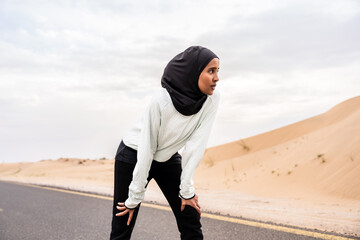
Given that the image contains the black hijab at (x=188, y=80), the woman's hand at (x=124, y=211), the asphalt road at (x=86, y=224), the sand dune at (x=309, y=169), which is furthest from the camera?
the sand dune at (x=309, y=169)

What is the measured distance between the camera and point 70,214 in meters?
6.66

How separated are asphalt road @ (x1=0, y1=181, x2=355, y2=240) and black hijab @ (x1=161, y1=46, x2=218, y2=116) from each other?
2.65m

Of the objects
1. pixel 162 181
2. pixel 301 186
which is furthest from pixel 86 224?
pixel 301 186

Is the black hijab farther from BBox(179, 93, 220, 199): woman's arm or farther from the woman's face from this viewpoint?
BBox(179, 93, 220, 199): woman's arm

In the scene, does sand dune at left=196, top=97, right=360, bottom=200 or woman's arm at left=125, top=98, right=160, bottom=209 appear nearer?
woman's arm at left=125, top=98, right=160, bottom=209

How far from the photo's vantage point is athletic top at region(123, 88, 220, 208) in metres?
2.60

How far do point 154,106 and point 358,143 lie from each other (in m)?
8.49

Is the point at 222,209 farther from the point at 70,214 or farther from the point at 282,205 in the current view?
the point at 70,214

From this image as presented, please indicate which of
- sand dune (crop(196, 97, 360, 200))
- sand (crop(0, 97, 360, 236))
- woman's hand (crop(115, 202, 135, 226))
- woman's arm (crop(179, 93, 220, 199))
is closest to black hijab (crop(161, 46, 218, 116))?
woman's arm (crop(179, 93, 220, 199))

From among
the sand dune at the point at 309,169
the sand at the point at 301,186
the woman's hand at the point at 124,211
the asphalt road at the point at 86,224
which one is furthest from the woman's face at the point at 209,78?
the sand dune at the point at 309,169

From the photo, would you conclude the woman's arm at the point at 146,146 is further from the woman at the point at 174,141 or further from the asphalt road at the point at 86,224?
the asphalt road at the point at 86,224

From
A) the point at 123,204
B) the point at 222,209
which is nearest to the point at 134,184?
the point at 123,204

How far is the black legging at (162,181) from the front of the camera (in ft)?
9.20

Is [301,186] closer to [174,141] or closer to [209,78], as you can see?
[174,141]
